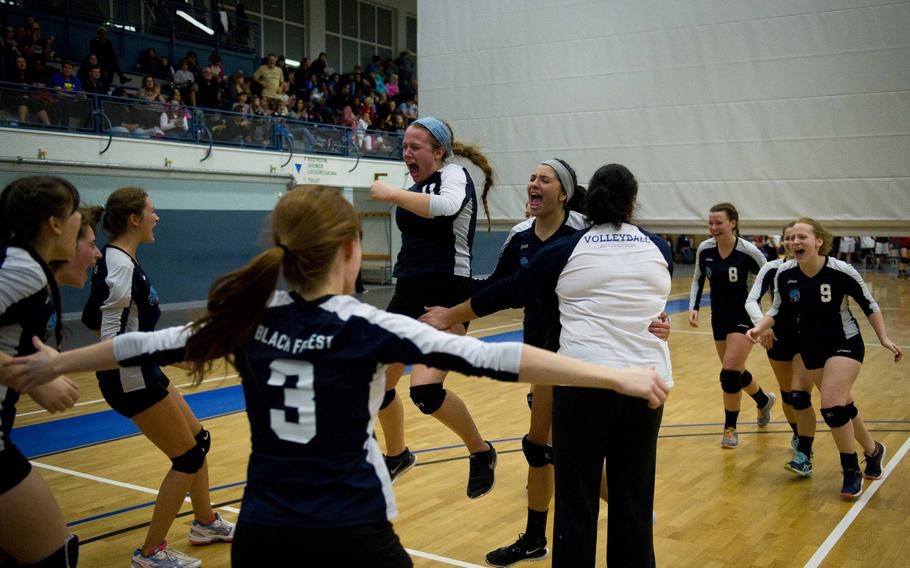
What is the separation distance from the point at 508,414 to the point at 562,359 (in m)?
5.83

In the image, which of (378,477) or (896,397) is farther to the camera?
(896,397)

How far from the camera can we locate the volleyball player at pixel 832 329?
5062 mm

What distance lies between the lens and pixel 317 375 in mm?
1861

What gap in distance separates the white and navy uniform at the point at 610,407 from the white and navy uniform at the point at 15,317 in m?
1.81

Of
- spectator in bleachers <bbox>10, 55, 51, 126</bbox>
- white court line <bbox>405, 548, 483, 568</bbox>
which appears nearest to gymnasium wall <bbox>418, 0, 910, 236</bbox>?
spectator in bleachers <bbox>10, 55, 51, 126</bbox>

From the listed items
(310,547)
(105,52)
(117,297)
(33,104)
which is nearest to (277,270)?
(310,547)

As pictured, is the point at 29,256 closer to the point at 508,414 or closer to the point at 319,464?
the point at 319,464

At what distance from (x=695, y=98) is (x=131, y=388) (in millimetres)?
7980

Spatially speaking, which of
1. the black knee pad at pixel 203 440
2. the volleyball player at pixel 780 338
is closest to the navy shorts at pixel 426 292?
the black knee pad at pixel 203 440

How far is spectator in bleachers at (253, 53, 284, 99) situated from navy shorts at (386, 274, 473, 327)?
15.0 meters

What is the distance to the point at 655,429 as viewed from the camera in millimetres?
3062

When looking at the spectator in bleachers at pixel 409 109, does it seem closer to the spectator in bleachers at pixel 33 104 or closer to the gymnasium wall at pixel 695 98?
the gymnasium wall at pixel 695 98

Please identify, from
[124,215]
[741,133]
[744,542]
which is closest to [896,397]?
[741,133]

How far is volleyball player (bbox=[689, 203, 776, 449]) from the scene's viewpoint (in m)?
6.36
